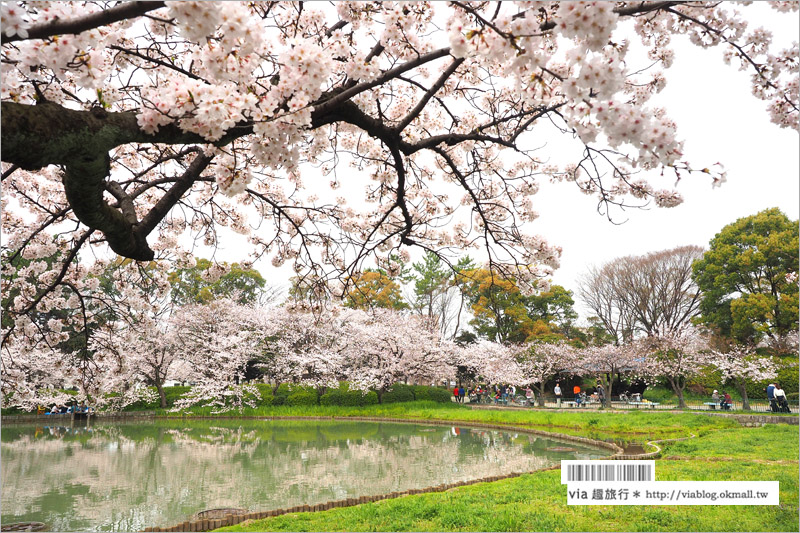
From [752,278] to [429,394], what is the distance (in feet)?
50.3

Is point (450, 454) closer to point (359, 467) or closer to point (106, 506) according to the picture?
point (359, 467)

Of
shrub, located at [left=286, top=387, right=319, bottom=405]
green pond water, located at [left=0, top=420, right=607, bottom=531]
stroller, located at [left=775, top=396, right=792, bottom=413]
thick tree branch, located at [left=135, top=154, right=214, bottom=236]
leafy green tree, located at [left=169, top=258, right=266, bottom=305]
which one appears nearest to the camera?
thick tree branch, located at [left=135, top=154, right=214, bottom=236]

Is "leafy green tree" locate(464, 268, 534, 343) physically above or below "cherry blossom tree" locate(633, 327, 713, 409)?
above

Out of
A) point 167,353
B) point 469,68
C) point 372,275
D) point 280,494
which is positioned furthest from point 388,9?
point 372,275

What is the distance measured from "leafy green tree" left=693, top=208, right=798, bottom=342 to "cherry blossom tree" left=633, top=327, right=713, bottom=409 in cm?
310

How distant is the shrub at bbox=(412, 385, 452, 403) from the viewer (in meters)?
19.4

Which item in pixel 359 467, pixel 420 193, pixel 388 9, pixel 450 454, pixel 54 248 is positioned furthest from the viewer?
pixel 450 454

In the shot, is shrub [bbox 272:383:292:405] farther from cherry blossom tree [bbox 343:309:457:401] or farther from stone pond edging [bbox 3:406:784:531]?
cherry blossom tree [bbox 343:309:457:401]

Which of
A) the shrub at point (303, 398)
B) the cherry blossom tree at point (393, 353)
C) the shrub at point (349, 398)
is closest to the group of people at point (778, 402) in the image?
the cherry blossom tree at point (393, 353)

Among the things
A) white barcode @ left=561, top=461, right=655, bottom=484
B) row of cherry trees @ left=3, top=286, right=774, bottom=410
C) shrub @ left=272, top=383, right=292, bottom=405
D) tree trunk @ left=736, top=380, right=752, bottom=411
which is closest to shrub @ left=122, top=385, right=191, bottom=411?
row of cherry trees @ left=3, top=286, right=774, bottom=410

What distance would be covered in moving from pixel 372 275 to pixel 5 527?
2561 centimetres

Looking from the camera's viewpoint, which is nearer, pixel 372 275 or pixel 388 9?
pixel 388 9

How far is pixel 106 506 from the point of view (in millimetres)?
5699

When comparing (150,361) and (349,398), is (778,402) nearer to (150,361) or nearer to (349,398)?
(349,398)
